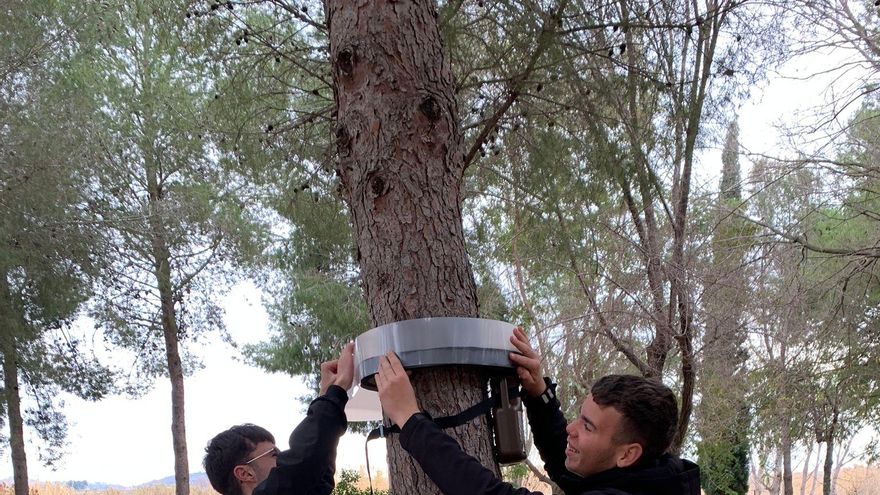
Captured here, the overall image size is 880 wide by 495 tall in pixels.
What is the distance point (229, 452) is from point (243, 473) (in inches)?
2.7

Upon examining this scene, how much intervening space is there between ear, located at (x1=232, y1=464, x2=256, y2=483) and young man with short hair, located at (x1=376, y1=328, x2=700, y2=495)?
2.64 ft

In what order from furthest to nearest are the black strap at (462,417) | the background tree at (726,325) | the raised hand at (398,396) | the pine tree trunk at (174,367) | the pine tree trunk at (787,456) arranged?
1. the pine tree trunk at (174,367)
2. the pine tree trunk at (787,456)
3. the background tree at (726,325)
4. the black strap at (462,417)
5. the raised hand at (398,396)

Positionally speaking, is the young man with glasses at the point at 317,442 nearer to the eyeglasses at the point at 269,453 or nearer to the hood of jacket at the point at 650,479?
the eyeglasses at the point at 269,453

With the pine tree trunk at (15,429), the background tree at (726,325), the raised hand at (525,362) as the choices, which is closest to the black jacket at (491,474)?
the raised hand at (525,362)

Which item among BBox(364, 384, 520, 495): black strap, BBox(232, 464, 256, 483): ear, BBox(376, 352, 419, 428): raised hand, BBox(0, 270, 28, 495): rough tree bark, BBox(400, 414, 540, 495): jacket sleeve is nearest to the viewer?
BBox(400, 414, 540, 495): jacket sleeve

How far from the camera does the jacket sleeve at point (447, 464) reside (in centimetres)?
150

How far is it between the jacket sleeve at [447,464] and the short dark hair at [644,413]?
250 mm

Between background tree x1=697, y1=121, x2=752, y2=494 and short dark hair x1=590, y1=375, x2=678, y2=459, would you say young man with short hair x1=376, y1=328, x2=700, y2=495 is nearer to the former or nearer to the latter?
short dark hair x1=590, y1=375, x2=678, y2=459

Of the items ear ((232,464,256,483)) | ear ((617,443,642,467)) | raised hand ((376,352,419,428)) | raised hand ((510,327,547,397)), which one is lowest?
ear ((617,443,642,467))

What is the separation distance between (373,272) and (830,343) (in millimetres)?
7053

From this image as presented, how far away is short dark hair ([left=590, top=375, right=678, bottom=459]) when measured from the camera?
64.7 inches

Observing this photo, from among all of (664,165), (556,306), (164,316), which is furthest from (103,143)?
(664,165)

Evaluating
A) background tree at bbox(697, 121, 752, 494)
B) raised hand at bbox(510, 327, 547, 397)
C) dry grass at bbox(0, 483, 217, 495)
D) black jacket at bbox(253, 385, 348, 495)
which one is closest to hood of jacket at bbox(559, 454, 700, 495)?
raised hand at bbox(510, 327, 547, 397)

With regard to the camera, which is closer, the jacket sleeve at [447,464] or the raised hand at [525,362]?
the jacket sleeve at [447,464]
